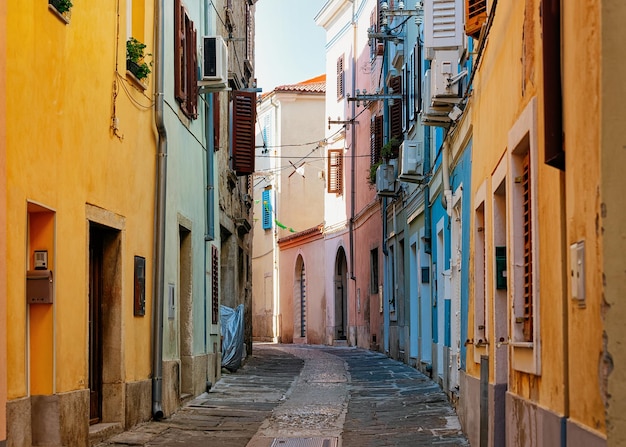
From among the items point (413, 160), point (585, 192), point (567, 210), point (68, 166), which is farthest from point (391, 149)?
point (585, 192)

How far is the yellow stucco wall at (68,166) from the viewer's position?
26.0 ft

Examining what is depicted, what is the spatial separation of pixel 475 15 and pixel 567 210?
5891 mm

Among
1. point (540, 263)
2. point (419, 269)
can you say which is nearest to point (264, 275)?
point (419, 269)

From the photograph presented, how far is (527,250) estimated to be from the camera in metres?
7.31

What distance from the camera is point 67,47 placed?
9.16m

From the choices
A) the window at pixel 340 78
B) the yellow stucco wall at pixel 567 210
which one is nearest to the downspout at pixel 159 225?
the yellow stucco wall at pixel 567 210

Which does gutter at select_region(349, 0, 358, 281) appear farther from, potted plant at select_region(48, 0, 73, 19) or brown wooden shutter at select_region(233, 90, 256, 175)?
potted plant at select_region(48, 0, 73, 19)

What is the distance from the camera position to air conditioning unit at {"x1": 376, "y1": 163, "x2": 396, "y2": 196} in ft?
79.5

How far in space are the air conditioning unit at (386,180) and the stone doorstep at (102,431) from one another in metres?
14.0

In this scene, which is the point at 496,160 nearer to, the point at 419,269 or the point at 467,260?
the point at 467,260

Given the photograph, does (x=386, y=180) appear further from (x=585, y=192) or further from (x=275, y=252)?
(x=275, y=252)

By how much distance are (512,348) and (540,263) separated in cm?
133

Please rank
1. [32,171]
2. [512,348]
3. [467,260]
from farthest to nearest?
1. [467,260]
2. [32,171]
3. [512,348]

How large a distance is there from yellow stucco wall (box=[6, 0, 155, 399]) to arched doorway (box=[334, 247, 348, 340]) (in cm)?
2494
